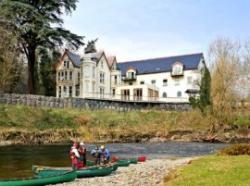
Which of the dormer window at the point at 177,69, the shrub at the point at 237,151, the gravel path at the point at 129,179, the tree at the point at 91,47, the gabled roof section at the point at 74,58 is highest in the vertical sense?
the tree at the point at 91,47

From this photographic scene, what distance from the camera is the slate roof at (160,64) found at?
10725 centimetres

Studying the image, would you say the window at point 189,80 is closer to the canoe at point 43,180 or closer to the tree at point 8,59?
the tree at point 8,59

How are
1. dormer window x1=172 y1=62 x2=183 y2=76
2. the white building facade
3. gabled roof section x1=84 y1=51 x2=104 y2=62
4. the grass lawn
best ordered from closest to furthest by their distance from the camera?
the grass lawn < the white building facade < gabled roof section x1=84 y1=51 x2=104 y2=62 < dormer window x1=172 y1=62 x2=183 y2=76

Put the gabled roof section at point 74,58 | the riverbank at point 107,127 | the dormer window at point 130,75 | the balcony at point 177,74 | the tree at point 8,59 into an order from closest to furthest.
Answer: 1. the riverbank at point 107,127
2. the tree at point 8,59
3. the gabled roof section at point 74,58
4. the balcony at point 177,74
5. the dormer window at point 130,75

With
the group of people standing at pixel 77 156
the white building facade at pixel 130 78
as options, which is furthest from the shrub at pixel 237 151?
the white building facade at pixel 130 78

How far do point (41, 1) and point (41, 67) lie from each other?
2719cm

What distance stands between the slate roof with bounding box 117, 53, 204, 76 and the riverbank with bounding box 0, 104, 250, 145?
28.0 metres

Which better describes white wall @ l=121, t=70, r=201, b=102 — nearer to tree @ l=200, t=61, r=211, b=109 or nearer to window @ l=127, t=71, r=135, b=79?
window @ l=127, t=71, r=135, b=79

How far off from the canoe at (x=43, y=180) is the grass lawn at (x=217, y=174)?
18.9 feet

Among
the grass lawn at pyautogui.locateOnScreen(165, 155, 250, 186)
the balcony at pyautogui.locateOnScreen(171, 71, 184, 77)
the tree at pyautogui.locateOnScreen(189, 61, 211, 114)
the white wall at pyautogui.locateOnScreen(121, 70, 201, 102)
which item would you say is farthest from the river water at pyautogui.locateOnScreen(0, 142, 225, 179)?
the balcony at pyautogui.locateOnScreen(171, 71, 184, 77)

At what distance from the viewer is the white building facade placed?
99.8 meters

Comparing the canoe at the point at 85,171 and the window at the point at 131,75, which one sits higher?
the window at the point at 131,75

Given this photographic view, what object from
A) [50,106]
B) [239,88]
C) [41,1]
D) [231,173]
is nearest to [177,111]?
[239,88]

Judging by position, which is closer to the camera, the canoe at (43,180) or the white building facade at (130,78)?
the canoe at (43,180)
